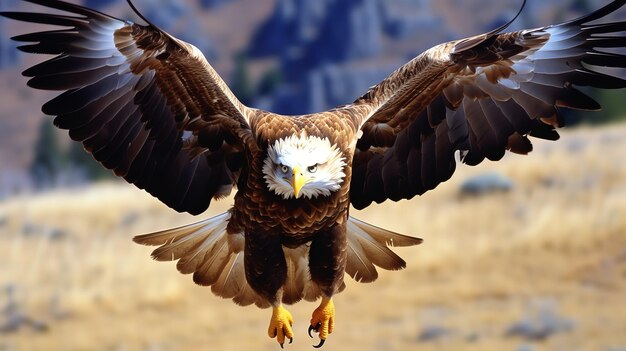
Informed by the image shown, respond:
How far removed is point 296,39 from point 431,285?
2971 inches

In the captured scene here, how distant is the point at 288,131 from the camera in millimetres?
5715

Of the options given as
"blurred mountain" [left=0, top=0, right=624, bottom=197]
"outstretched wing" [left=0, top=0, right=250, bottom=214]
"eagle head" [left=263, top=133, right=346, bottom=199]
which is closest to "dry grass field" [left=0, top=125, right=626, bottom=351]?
"outstretched wing" [left=0, top=0, right=250, bottom=214]

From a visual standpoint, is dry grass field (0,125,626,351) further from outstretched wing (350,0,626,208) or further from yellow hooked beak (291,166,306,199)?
yellow hooked beak (291,166,306,199)

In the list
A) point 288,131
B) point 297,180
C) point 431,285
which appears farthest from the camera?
point 431,285

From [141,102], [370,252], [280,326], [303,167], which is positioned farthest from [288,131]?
[370,252]

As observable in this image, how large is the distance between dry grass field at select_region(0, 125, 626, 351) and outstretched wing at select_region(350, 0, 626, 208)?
23.3 feet

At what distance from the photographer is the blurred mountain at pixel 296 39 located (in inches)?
3049

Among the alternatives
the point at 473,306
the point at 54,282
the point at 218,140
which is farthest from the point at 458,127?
the point at 54,282

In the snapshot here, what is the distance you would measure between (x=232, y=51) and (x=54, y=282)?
7154 cm

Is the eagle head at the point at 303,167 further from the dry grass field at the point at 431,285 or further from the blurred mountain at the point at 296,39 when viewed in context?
the blurred mountain at the point at 296,39

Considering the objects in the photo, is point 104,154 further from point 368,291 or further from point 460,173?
point 460,173

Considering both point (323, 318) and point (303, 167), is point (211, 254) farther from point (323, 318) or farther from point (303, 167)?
point (303, 167)

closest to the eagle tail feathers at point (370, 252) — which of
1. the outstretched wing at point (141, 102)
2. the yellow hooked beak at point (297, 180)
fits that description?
the outstretched wing at point (141, 102)

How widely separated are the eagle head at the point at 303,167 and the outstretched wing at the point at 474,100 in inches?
19.2
